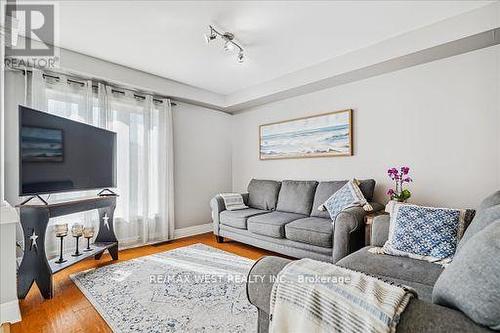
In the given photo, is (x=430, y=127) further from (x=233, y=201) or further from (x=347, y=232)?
(x=233, y=201)

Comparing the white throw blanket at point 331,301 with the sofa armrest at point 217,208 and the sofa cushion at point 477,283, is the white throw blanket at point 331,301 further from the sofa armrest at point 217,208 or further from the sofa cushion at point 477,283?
the sofa armrest at point 217,208

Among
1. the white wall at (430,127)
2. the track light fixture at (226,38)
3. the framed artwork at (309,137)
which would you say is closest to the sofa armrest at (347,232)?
the white wall at (430,127)

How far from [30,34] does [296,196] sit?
140 inches

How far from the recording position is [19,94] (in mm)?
2797

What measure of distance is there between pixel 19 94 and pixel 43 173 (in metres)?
1.23

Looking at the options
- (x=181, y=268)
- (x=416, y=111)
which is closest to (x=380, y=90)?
(x=416, y=111)

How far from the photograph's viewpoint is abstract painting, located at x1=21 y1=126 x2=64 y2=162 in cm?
211

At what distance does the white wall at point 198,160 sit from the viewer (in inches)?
167

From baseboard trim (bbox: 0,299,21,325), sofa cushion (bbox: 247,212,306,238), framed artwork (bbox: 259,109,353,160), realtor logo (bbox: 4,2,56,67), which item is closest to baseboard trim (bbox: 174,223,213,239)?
sofa cushion (bbox: 247,212,306,238)

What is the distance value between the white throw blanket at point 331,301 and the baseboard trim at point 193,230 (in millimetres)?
3469

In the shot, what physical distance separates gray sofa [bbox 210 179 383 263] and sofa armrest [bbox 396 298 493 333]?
67.6 inches

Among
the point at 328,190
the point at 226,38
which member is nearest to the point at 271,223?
the point at 328,190

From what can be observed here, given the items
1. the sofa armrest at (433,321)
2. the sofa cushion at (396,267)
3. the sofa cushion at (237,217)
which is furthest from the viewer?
the sofa cushion at (237,217)

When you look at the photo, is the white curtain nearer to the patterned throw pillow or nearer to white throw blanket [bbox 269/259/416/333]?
the patterned throw pillow
